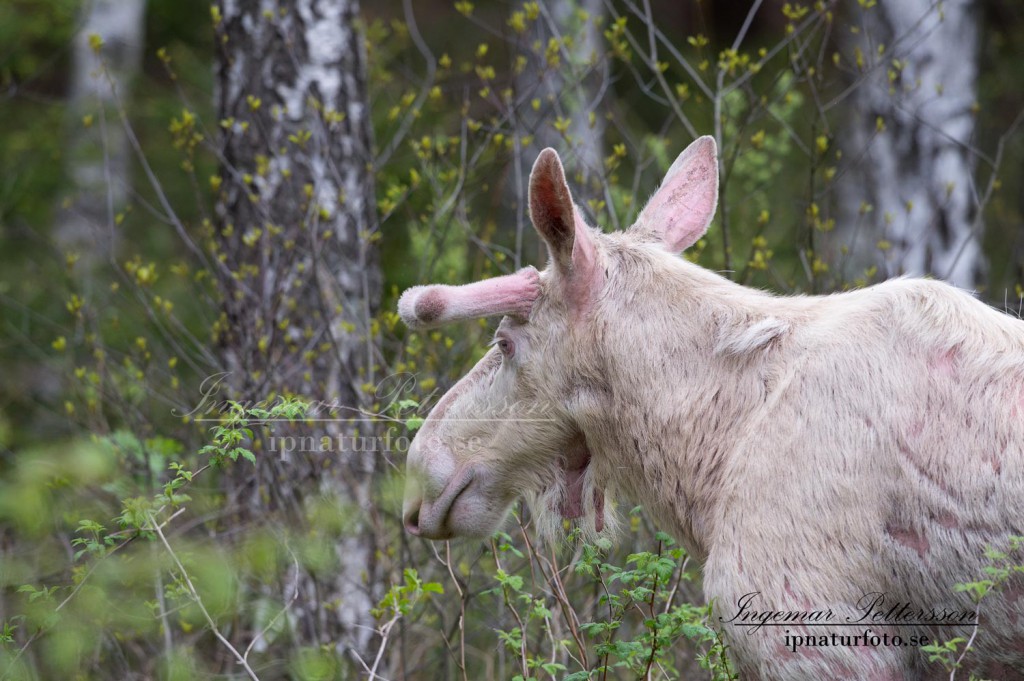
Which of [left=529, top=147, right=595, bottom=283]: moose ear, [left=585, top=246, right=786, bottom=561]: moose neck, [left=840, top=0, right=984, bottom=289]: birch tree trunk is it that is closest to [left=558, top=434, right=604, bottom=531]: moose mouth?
[left=585, top=246, right=786, bottom=561]: moose neck

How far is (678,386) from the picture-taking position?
3.20 m

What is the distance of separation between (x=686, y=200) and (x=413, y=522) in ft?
4.74

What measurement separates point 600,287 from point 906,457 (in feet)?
3.34

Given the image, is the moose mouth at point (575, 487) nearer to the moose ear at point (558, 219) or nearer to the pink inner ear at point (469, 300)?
the pink inner ear at point (469, 300)

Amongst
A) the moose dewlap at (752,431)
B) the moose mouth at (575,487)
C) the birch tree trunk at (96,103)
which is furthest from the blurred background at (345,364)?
the birch tree trunk at (96,103)

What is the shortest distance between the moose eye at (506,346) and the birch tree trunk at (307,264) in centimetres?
171

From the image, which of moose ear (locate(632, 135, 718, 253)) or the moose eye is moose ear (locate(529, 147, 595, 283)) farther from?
moose ear (locate(632, 135, 718, 253))

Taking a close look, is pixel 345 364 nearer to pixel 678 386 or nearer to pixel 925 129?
pixel 678 386

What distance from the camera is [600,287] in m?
3.33

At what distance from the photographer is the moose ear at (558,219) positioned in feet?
9.95

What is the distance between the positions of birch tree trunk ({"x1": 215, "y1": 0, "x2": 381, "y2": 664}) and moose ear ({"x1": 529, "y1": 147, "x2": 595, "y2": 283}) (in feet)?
6.76

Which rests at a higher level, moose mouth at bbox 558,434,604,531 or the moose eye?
the moose eye

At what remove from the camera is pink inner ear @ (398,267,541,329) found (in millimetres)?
3229

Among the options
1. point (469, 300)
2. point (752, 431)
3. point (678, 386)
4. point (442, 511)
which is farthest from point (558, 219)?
point (442, 511)
